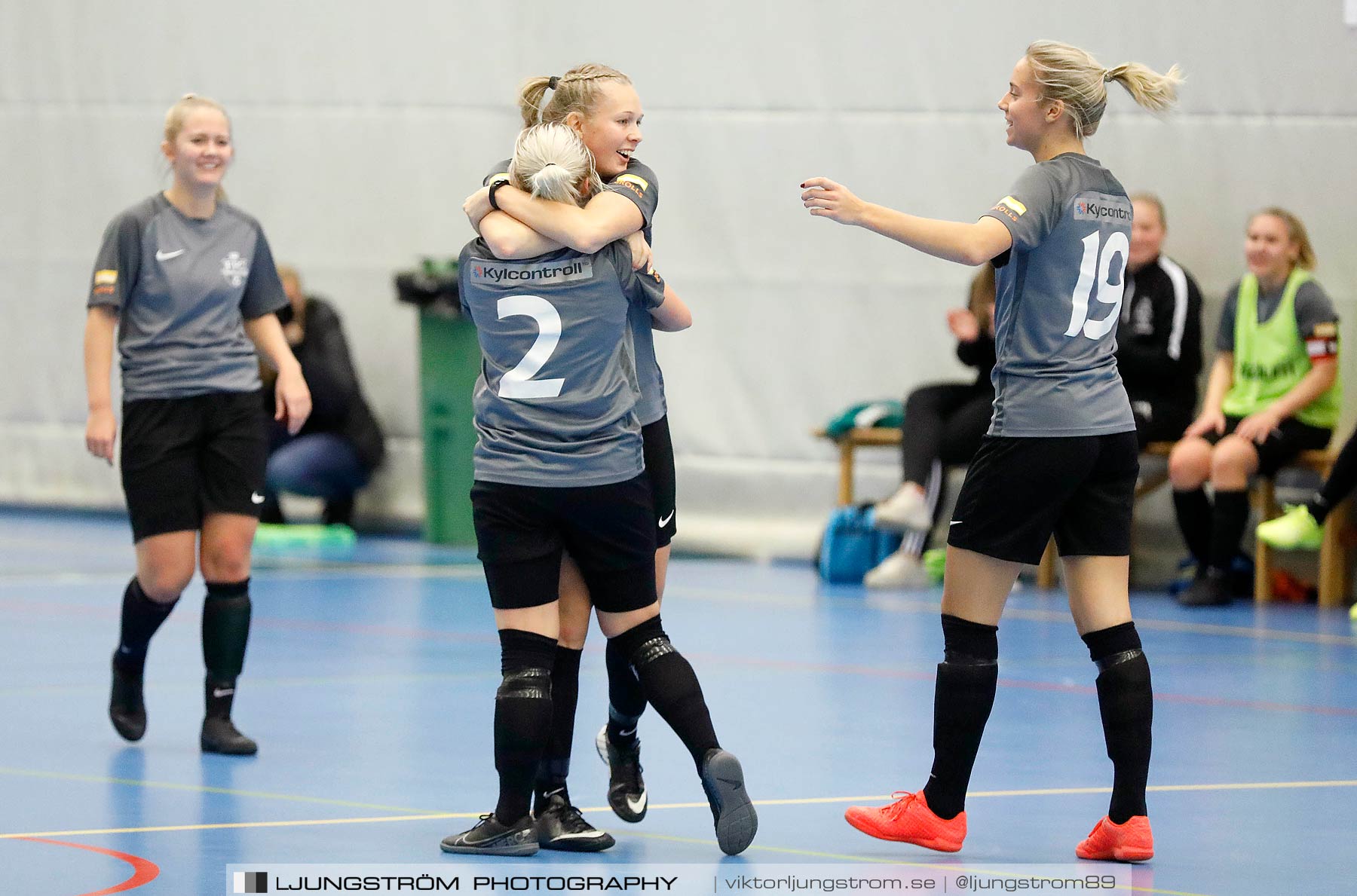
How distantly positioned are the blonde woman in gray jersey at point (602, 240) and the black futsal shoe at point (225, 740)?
1.21 meters

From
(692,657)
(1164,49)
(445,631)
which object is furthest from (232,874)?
(1164,49)

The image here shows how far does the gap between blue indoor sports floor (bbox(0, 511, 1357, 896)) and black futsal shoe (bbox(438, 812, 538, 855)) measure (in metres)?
0.12

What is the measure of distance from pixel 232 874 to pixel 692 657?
11.0 ft

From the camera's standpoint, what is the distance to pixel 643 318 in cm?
414

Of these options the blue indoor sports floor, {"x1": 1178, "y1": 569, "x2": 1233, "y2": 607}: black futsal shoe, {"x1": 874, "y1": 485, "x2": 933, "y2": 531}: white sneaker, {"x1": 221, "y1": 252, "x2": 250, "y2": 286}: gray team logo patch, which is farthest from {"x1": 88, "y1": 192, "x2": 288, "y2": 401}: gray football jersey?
{"x1": 1178, "y1": 569, "x2": 1233, "y2": 607}: black futsal shoe

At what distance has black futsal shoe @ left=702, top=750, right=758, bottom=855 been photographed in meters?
3.83

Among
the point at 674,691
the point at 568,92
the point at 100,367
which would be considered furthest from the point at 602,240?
the point at 100,367

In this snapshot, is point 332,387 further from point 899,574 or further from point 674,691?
point 674,691

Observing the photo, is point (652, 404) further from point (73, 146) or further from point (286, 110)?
point (73, 146)

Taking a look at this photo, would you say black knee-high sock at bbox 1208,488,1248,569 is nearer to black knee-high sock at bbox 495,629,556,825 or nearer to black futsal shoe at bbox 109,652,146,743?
black futsal shoe at bbox 109,652,146,743

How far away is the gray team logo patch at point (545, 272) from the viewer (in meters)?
3.80

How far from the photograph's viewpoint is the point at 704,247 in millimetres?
10789

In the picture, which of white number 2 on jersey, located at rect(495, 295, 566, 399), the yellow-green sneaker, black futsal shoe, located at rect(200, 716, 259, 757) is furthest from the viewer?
the yellow-green sneaker

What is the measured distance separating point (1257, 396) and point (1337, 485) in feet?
2.11
